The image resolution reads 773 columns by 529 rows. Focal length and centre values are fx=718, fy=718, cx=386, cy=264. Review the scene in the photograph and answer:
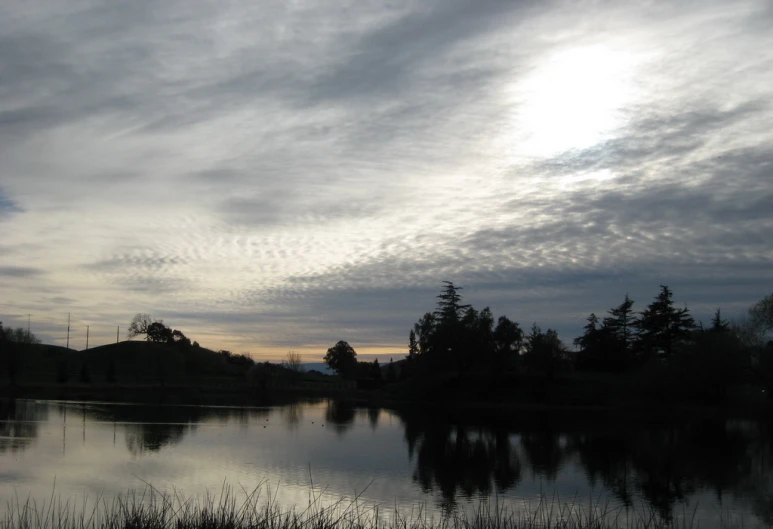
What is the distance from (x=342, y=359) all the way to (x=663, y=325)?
6629 cm

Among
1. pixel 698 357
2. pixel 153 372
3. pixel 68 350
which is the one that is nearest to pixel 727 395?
pixel 698 357

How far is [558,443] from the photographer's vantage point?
45281 mm

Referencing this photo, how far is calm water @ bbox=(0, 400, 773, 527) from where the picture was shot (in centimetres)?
2578

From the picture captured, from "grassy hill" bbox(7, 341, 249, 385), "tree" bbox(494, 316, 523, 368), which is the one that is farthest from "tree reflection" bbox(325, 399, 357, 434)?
"grassy hill" bbox(7, 341, 249, 385)

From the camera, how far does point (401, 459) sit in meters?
36.1

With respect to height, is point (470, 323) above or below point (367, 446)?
above

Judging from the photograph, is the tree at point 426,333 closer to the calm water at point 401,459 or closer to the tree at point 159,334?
the calm water at point 401,459

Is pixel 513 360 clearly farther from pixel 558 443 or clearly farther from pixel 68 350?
pixel 68 350

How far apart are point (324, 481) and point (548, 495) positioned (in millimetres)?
8614

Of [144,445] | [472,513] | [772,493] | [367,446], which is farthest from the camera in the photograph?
[367,446]

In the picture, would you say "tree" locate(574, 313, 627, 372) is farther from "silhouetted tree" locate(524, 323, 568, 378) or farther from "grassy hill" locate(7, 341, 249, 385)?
"grassy hill" locate(7, 341, 249, 385)

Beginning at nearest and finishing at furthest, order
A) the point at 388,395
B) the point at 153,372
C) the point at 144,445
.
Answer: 1. the point at 144,445
2. the point at 388,395
3. the point at 153,372

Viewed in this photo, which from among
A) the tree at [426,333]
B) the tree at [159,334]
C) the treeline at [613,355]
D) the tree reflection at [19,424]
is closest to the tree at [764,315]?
the treeline at [613,355]

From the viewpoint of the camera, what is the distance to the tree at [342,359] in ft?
452
